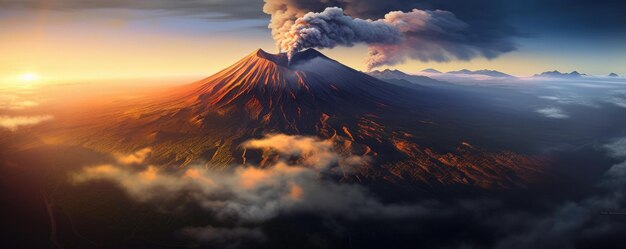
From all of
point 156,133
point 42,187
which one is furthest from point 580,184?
point 42,187

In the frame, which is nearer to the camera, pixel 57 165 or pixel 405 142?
pixel 57 165

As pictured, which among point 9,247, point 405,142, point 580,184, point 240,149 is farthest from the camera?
point 405,142

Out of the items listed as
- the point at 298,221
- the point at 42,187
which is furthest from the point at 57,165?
the point at 298,221

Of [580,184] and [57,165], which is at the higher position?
[57,165]

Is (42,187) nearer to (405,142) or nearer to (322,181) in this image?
(322,181)

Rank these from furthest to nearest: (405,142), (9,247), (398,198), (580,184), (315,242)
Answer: (405,142), (580,184), (398,198), (315,242), (9,247)

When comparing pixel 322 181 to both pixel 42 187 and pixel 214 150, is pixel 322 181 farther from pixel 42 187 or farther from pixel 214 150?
pixel 42 187

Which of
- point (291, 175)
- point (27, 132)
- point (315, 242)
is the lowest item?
point (315, 242)
